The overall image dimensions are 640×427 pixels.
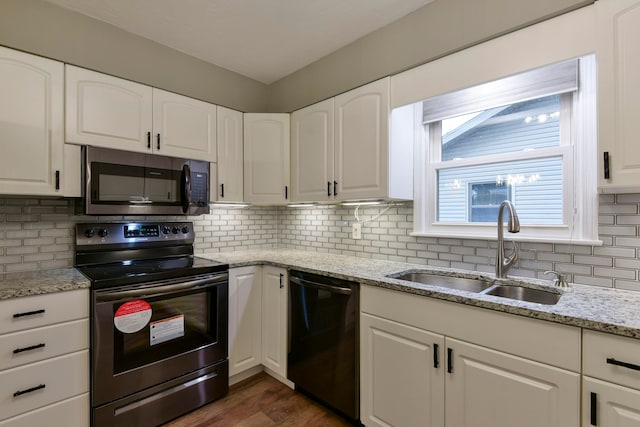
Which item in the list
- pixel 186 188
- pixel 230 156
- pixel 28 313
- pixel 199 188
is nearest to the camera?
pixel 28 313

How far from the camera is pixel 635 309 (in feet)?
3.96

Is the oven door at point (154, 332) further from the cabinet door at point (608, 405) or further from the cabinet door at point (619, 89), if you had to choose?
the cabinet door at point (619, 89)

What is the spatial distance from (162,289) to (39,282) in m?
0.58

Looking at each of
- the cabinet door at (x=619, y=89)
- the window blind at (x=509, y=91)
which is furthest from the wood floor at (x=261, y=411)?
the window blind at (x=509, y=91)

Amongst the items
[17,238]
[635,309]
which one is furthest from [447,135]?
[17,238]

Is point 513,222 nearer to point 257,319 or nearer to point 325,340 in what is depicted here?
point 325,340

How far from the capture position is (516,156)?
187cm

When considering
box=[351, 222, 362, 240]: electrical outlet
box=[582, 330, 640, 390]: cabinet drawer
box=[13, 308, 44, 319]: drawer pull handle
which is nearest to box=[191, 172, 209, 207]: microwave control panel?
box=[13, 308, 44, 319]: drawer pull handle

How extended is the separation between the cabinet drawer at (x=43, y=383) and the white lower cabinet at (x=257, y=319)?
874 millimetres

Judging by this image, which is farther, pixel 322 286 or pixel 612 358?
pixel 322 286

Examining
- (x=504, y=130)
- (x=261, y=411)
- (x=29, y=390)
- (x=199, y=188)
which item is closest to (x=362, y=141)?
(x=504, y=130)

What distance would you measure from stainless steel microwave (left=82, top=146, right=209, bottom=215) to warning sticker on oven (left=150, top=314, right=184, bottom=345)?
714mm

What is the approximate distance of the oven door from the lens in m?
1.70

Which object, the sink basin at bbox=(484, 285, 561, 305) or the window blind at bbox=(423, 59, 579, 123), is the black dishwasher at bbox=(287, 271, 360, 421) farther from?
the window blind at bbox=(423, 59, 579, 123)
